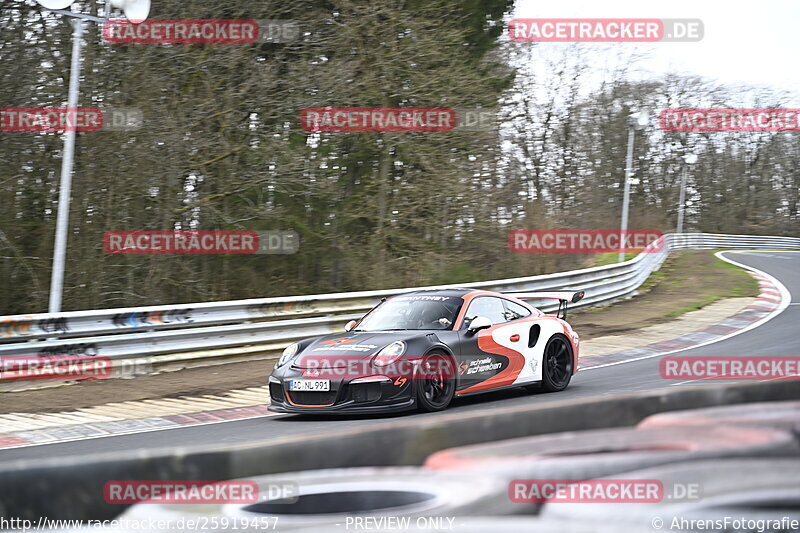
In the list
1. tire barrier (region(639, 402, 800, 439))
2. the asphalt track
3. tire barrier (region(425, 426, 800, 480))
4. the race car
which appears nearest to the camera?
tire barrier (region(425, 426, 800, 480))

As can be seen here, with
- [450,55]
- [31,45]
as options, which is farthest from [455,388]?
[450,55]

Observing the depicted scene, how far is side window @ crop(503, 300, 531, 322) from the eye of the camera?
383 inches

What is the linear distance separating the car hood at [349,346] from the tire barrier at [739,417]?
473 centimetres

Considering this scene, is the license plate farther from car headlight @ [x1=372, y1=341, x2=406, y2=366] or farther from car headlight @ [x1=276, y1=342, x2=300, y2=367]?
car headlight @ [x1=372, y1=341, x2=406, y2=366]

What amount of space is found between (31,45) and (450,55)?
1093 cm

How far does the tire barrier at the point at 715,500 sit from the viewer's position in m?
2.65

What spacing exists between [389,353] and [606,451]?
205 inches

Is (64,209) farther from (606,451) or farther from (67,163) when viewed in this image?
(606,451)

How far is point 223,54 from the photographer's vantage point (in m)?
17.4

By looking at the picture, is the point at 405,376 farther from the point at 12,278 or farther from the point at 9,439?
the point at 12,278

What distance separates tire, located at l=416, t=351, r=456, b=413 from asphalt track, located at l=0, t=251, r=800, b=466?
0.14 m

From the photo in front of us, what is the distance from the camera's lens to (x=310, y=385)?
823 centimetres

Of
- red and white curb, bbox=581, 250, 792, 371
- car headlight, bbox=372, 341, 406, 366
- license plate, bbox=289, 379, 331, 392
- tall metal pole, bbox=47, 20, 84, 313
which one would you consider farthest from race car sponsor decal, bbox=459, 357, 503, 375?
tall metal pole, bbox=47, 20, 84, 313

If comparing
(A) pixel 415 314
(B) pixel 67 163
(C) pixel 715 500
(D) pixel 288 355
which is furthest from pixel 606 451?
(B) pixel 67 163
